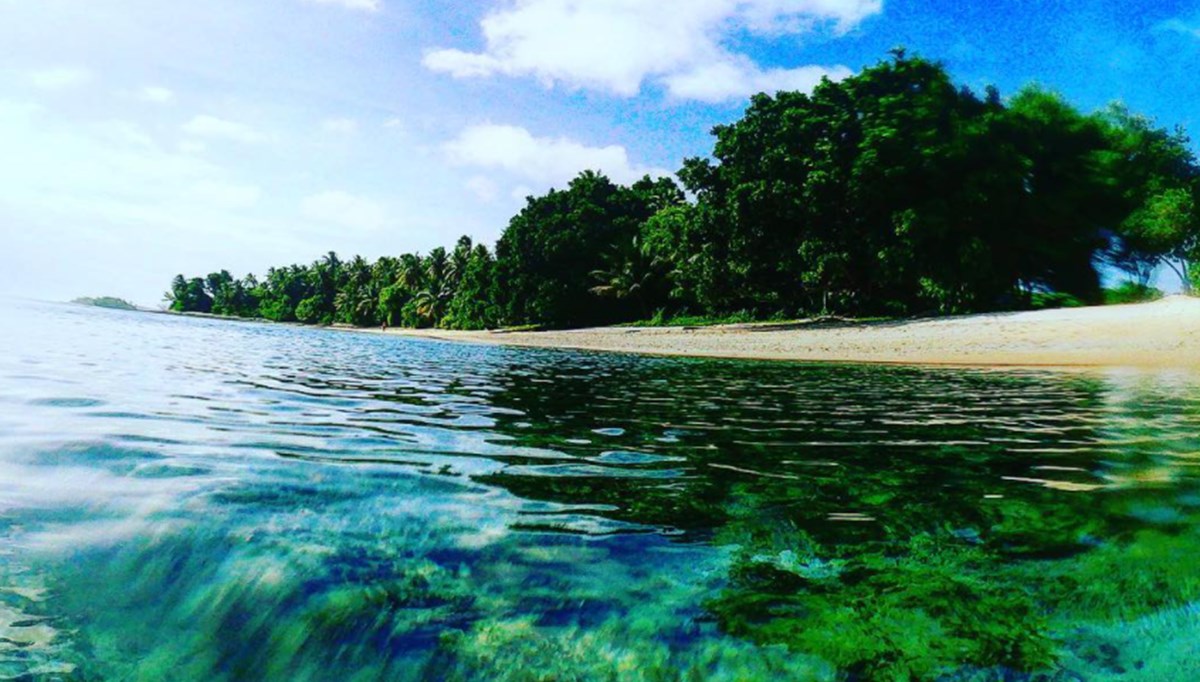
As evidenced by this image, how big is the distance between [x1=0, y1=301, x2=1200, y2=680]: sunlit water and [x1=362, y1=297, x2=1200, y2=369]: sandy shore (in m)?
15.4

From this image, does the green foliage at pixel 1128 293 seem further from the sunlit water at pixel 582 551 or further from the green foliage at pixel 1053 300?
the sunlit water at pixel 582 551

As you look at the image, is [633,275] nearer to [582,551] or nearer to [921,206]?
[921,206]

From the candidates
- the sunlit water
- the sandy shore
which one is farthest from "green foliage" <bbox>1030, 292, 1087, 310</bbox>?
the sunlit water

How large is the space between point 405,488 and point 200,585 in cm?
153

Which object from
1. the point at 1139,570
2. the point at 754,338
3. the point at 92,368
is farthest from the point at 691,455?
the point at 754,338

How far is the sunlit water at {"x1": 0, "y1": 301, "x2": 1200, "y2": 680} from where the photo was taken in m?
2.25

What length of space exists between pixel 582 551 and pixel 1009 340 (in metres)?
24.2

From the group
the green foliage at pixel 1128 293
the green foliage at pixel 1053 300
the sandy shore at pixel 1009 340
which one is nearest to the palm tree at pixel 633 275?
the sandy shore at pixel 1009 340

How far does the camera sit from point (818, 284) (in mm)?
33344

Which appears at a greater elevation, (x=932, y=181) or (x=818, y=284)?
(x=932, y=181)

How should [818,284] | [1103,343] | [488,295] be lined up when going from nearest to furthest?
1. [1103,343]
2. [818,284]
3. [488,295]

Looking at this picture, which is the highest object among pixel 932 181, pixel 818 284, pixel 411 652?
pixel 932 181

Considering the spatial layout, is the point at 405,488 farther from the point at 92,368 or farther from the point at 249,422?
the point at 92,368

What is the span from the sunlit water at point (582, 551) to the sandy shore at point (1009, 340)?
50.4 feet
